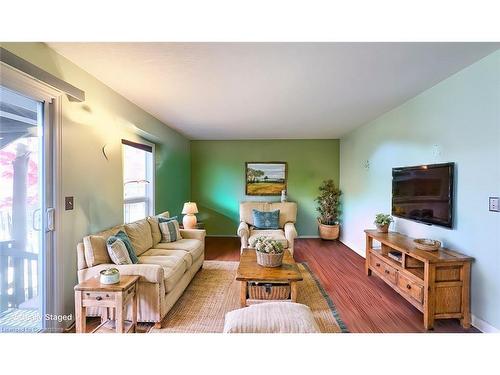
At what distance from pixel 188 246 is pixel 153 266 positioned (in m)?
1.01

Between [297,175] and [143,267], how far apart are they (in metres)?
4.20

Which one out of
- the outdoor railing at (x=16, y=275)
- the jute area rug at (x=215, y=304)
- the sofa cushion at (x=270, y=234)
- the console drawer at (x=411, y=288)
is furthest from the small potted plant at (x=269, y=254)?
the outdoor railing at (x=16, y=275)

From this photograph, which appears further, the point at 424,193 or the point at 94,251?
the point at 424,193

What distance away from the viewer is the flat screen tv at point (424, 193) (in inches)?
88.6

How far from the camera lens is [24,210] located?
5.83ft

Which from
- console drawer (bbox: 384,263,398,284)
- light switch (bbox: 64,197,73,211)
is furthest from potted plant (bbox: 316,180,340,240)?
light switch (bbox: 64,197,73,211)

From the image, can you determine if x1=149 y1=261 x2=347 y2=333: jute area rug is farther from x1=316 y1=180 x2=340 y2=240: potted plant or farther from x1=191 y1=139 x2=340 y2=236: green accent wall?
x1=191 y1=139 x2=340 y2=236: green accent wall

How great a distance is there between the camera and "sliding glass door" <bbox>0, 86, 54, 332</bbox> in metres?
1.64

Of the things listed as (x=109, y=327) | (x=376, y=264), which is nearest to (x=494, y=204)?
(x=376, y=264)

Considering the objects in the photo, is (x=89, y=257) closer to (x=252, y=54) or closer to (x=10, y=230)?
(x=10, y=230)

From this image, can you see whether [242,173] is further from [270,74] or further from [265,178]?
[270,74]

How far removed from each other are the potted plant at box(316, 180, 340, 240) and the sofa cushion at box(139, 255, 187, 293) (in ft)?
11.6
